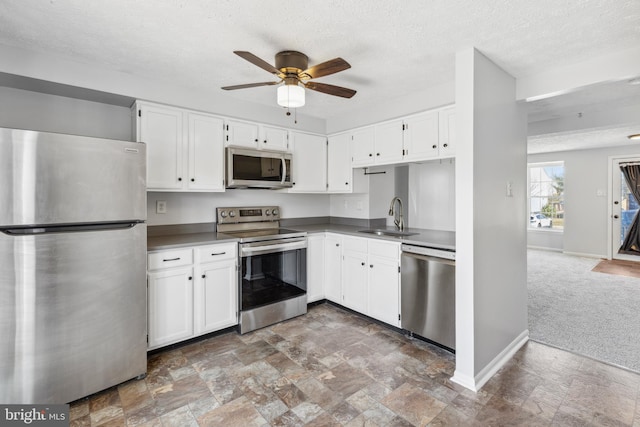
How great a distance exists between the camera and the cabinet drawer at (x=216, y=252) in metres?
2.73

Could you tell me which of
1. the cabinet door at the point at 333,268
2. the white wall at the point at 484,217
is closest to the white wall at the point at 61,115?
the cabinet door at the point at 333,268

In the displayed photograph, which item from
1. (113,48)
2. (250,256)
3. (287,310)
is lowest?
(287,310)

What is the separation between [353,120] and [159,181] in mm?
2247

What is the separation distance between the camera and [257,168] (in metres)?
3.35

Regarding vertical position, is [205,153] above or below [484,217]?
above

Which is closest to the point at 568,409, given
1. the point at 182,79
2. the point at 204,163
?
the point at 204,163

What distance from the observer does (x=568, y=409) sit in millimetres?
1931

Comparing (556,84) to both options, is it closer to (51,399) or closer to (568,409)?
(568,409)

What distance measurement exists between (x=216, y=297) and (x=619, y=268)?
688 centimetres

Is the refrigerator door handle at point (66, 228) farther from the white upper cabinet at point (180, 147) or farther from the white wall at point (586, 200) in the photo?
the white wall at point (586, 200)

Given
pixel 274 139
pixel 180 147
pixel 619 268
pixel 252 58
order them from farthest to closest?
pixel 619 268 → pixel 274 139 → pixel 180 147 → pixel 252 58

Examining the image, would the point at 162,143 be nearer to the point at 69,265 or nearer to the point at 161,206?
the point at 161,206

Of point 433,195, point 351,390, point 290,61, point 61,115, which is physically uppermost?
point 290,61

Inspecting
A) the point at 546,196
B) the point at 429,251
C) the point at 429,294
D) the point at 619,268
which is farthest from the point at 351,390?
the point at 546,196
